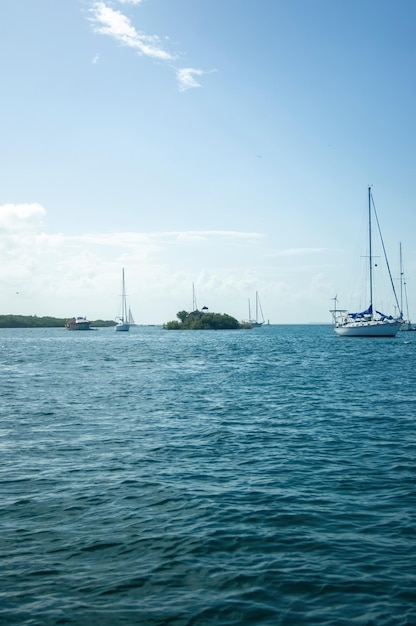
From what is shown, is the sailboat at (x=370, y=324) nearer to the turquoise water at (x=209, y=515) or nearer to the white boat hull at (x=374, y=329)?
the white boat hull at (x=374, y=329)

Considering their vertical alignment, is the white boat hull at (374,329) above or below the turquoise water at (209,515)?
above

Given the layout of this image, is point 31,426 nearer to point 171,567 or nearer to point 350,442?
point 350,442

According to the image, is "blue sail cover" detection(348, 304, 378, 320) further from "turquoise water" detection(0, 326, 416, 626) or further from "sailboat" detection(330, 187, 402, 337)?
"turquoise water" detection(0, 326, 416, 626)

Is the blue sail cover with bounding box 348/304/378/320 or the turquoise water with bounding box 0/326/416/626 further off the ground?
the blue sail cover with bounding box 348/304/378/320

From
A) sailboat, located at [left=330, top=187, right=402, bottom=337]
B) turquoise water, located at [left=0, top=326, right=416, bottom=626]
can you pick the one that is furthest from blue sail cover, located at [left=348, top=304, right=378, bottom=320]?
turquoise water, located at [left=0, top=326, right=416, bottom=626]

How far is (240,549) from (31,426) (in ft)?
52.0

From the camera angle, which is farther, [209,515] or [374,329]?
[374,329]

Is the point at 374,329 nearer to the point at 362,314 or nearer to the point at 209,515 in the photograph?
the point at 362,314

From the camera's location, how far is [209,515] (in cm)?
1312

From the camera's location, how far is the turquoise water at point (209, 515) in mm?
9031

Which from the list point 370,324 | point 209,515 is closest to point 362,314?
point 370,324

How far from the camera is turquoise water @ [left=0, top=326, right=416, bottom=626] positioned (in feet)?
29.6

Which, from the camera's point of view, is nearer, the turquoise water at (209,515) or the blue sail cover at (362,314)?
the turquoise water at (209,515)

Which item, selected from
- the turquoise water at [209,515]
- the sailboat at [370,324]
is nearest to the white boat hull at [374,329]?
the sailboat at [370,324]
